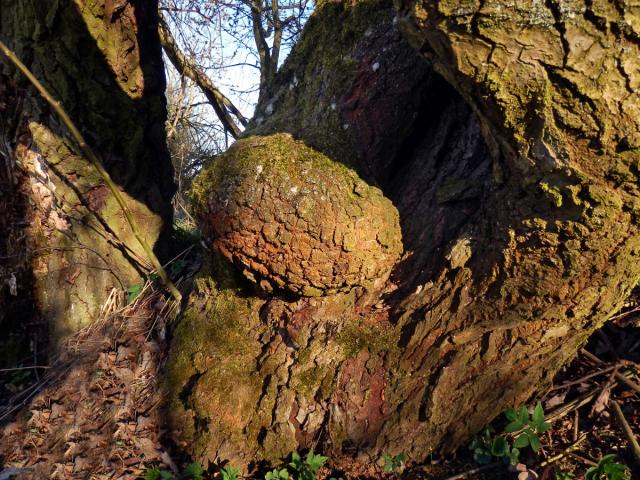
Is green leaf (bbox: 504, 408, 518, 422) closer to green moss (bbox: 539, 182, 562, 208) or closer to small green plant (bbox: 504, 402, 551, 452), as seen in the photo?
small green plant (bbox: 504, 402, 551, 452)

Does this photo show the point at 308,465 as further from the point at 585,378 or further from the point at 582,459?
the point at 585,378

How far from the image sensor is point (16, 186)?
117 inches

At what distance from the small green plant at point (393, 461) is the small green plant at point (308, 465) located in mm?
249

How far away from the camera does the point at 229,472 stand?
2.08 m

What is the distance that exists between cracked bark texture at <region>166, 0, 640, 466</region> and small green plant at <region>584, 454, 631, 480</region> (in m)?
0.36

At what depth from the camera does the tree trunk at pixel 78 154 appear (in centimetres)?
268

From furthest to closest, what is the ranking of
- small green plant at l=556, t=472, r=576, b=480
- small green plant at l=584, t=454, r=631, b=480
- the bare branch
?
the bare branch
small green plant at l=556, t=472, r=576, b=480
small green plant at l=584, t=454, r=631, b=480

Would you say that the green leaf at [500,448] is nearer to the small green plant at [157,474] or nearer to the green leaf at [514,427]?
the green leaf at [514,427]

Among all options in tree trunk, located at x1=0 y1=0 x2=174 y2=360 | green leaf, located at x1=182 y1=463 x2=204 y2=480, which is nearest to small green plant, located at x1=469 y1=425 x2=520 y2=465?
green leaf, located at x1=182 y1=463 x2=204 y2=480

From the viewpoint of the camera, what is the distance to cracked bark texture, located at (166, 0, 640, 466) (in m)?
1.38

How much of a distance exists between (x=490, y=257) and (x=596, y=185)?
0.46 metres

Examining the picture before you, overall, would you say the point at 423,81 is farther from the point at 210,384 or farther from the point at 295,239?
the point at 210,384

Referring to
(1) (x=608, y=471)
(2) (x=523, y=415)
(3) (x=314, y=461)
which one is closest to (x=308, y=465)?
(3) (x=314, y=461)

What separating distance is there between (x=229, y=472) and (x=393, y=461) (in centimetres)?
67
